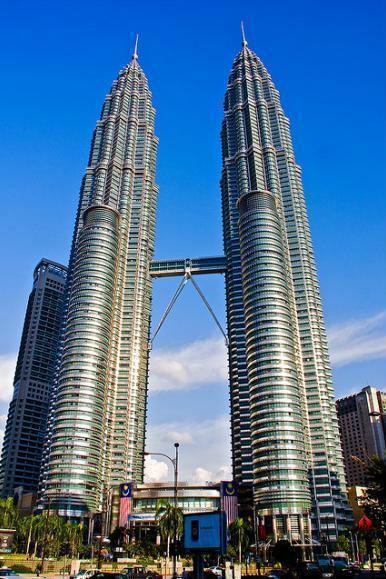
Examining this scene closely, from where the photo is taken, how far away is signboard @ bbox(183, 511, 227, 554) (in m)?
37.5

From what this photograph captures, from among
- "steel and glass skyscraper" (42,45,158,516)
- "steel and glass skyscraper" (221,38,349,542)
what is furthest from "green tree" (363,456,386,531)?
"steel and glass skyscraper" (42,45,158,516)

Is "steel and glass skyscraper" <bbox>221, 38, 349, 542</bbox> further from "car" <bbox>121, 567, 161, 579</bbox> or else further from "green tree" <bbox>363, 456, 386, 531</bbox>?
"green tree" <bbox>363, 456, 386, 531</bbox>

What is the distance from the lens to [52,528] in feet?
415

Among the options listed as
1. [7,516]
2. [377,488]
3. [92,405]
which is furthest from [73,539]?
[377,488]

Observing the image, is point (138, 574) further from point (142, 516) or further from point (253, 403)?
point (142, 516)

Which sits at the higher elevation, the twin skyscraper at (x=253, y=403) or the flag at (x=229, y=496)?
the twin skyscraper at (x=253, y=403)

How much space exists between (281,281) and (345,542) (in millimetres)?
85591

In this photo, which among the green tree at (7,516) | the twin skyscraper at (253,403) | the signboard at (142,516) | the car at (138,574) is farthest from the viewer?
the signboard at (142,516)

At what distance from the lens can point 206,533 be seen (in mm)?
38156

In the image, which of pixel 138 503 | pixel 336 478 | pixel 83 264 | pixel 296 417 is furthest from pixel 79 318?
pixel 336 478

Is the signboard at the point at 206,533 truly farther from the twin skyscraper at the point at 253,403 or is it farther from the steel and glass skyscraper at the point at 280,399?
the steel and glass skyscraper at the point at 280,399

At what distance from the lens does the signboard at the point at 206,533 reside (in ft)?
123

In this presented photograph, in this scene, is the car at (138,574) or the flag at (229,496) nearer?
the car at (138,574)

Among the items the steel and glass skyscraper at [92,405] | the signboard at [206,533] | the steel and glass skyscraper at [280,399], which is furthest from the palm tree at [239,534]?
the signboard at [206,533]
